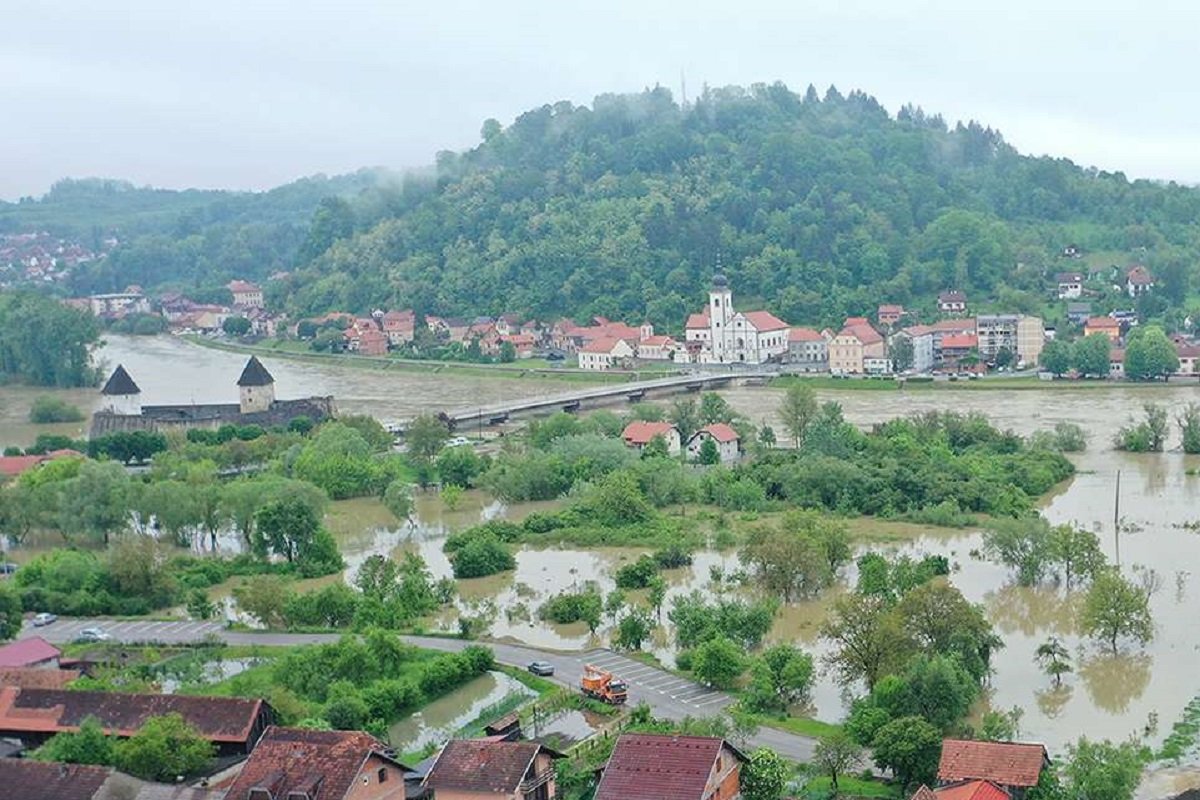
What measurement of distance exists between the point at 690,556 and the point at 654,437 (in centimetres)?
945

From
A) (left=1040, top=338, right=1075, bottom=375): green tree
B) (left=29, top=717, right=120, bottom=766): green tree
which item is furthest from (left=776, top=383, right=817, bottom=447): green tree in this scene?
(left=29, top=717, right=120, bottom=766): green tree

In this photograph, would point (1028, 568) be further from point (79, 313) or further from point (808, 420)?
point (79, 313)

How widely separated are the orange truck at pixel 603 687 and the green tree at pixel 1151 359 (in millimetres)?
→ 32559

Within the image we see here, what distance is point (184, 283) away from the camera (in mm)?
101438

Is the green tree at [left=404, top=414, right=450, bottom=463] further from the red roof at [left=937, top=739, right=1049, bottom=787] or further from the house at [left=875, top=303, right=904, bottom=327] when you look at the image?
the house at [left=875, top=303, right=904, bottom=327]

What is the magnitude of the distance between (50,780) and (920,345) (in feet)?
136

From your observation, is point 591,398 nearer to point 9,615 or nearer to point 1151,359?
point 1151,359

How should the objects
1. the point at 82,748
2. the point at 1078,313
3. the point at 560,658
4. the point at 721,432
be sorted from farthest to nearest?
the point at 1078,313, the point at 721,432, the point at 560,658, the point at 82,748

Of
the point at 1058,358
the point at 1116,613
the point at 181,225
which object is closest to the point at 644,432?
the point at 1116,613

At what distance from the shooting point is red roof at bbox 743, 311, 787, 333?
5455cm

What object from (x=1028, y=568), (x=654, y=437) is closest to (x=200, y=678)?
(x=1028, y=568)

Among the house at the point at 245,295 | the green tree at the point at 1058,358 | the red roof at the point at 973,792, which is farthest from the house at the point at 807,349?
the house at the point at 245,295

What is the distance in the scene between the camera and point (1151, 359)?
45125 millimetres

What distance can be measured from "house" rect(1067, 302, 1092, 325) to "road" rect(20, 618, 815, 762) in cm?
4047
